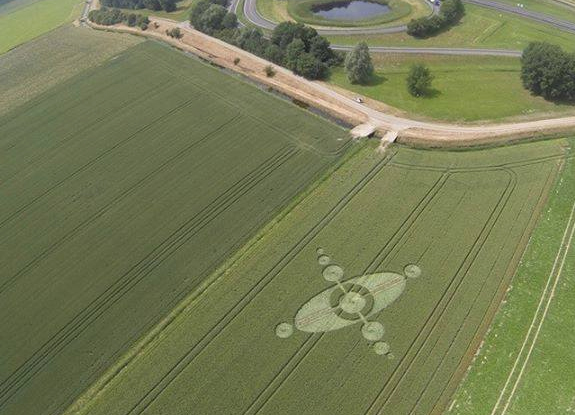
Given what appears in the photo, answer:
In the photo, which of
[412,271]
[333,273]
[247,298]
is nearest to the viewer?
[247,298]

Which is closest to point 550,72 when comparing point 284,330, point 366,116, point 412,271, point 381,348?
point 366,116

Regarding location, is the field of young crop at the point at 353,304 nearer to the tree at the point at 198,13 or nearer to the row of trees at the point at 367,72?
the row of trees at the point at 367,72

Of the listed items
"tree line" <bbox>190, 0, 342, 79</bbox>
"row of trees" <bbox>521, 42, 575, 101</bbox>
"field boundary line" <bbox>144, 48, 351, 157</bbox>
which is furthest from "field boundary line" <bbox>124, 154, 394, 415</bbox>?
"row of trees" <bbox>521, 42, 575, 101</bbox>

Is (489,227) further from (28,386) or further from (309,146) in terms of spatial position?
(28,386)

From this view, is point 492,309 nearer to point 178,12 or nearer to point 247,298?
point 247,298

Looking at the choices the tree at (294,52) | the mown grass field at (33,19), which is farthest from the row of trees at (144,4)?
the tree at (294,52)
